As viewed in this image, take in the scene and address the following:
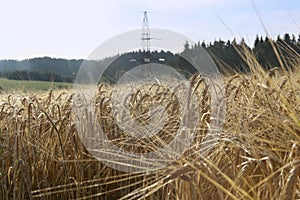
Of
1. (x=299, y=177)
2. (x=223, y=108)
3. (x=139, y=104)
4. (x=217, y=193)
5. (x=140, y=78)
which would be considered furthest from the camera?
(x=140, y=78)

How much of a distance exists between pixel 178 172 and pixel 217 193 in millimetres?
517

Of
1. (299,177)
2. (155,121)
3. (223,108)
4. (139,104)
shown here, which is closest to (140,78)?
(139,104)

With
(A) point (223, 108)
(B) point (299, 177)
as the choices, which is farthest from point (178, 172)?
(A) point (223, 108)

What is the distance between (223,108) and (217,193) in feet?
1.42

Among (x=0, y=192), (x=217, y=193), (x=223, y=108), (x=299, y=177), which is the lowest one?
(x=0, y=192)

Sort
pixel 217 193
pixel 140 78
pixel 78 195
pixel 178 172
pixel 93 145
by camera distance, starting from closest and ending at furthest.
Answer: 1. pixel 178 172
2. pixel 217 193
3. pixel 78 195
4. pixel 93 145
5. pixel 140 78

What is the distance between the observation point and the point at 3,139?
8.39 feet

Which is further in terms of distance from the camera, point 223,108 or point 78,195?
point 78,195

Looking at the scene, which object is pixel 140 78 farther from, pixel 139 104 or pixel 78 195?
pixel 78 195

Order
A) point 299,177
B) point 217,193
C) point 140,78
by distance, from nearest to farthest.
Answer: point 299,177, point 217,193, point 140,78

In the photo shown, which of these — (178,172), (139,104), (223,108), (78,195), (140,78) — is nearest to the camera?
(178,172)

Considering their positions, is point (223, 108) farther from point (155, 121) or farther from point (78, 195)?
point (78, 195)

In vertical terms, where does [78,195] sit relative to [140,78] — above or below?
below

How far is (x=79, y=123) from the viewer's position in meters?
2.36
